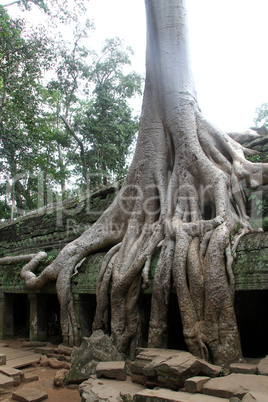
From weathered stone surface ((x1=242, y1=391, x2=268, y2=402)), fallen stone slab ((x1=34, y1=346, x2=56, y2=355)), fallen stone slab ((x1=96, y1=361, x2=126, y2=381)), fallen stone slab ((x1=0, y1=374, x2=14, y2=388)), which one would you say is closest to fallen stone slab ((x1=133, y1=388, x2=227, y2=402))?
weathered stone surface ((x1=242, y1=391, x2=268, y2=402))

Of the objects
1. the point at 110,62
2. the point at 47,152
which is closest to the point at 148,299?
the point at 110,62

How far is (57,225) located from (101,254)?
284 centimetres

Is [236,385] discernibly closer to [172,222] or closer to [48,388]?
[172,222]

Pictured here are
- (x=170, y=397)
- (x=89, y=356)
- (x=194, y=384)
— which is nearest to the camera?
(x=170, y=397)

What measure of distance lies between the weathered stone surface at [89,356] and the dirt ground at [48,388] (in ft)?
0.44

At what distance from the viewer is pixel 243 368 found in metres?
2.91

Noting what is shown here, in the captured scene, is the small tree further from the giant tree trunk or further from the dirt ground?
the dirt ground

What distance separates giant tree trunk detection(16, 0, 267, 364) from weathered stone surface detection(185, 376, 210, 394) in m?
0.66

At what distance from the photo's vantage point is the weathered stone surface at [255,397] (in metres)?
2.13

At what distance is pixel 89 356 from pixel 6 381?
1.02 m

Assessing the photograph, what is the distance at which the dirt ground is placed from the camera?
3568 millimetres

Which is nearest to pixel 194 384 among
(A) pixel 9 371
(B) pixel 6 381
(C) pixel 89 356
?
(C) pixel 89 356

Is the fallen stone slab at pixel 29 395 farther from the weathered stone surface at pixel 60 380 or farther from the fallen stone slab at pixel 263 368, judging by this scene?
the fallen stone slab at pixel 263 368

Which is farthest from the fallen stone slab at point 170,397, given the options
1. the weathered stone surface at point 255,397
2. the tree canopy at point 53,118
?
the tree canopy at point 53,118
